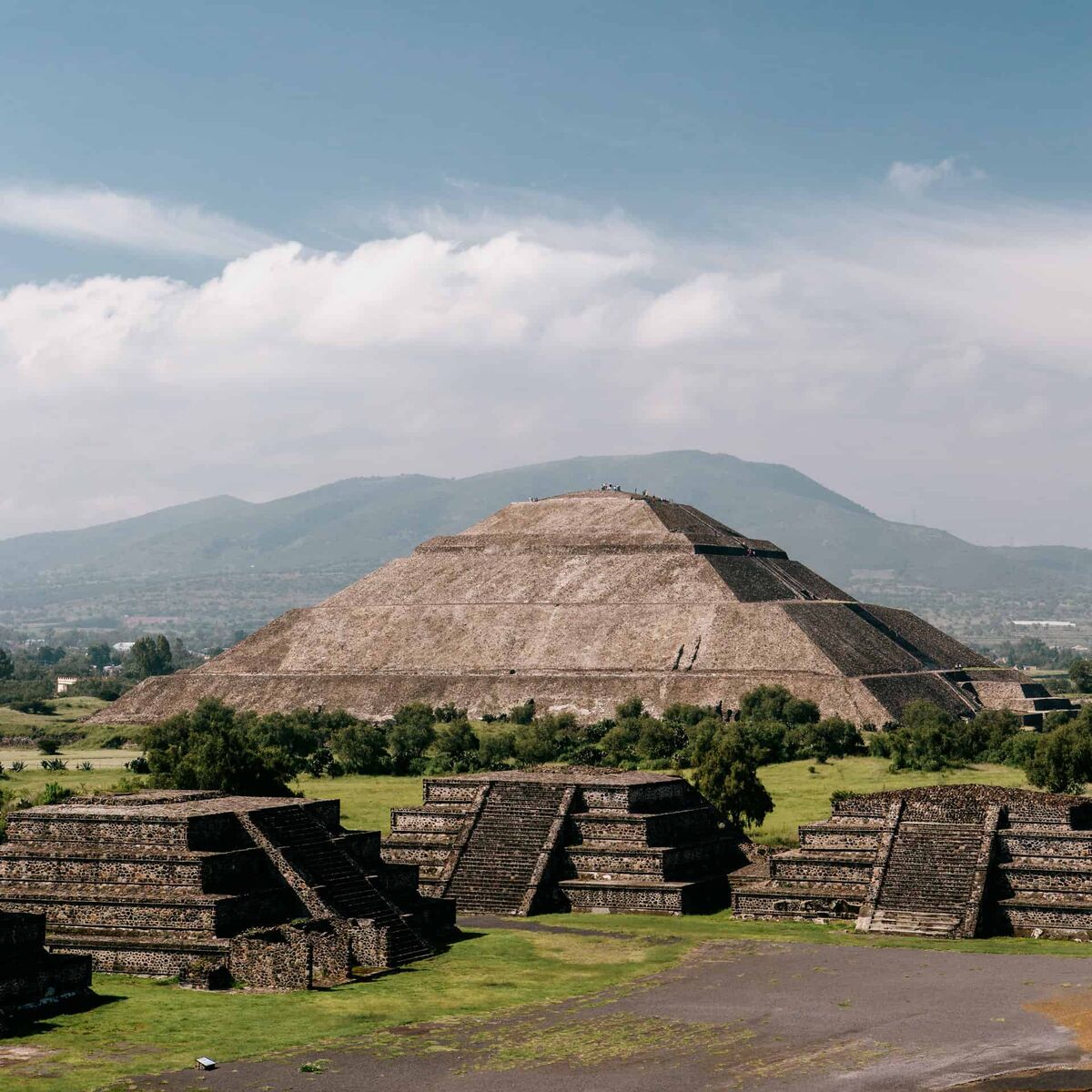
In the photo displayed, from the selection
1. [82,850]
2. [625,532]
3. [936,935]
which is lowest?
[936,935]

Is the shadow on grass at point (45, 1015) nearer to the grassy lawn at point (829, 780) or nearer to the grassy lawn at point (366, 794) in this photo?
the grassy lawn at point (366, 794)

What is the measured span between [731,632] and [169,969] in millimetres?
92224

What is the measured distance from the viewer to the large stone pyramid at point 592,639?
411 feet

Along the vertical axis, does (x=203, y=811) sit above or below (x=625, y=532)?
below

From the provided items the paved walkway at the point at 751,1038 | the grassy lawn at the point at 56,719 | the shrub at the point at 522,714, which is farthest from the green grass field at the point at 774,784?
the shrub at the point at 522,714

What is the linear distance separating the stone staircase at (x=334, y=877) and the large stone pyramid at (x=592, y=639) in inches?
2801

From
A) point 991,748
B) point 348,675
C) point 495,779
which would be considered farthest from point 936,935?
point 348,675

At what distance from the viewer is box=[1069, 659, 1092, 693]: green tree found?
161 m

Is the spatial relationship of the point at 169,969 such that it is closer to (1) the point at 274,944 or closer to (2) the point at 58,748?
(1) the point at 274,944

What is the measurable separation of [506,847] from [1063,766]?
29252 millimetres

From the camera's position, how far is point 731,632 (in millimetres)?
130875

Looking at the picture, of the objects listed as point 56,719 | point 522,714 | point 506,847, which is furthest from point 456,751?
point 56,719

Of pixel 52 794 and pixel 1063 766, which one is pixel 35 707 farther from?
pixel 1063 766

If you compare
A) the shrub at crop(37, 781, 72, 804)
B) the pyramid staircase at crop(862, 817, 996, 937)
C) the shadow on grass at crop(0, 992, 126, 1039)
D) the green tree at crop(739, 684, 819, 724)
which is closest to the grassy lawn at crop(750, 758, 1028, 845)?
the pyramid staircase at crop(862, 817, 996, 937)
